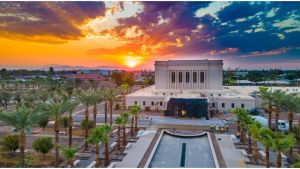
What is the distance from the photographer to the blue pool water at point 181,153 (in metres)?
20.4

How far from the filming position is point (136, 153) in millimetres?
22281

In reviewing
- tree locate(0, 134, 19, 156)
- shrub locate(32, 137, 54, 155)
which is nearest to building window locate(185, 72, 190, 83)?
shrub locate(32, 137, 54, 155)

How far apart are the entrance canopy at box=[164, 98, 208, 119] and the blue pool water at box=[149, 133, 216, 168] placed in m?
10.6

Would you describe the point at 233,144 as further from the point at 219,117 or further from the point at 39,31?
the point at 39,31

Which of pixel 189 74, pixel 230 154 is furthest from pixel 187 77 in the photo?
pixel 230 154

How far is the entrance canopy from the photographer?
127ft

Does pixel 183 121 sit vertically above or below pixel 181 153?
above

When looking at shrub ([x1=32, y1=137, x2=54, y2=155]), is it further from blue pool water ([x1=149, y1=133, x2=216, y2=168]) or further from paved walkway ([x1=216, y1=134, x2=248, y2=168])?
paved walkway ([x1=216, y1=134, x2=248, y2=168])

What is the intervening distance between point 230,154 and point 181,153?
11.7ft

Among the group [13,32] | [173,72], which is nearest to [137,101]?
[173,72]

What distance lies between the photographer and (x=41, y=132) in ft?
97.4

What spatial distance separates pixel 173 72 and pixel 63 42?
23537 millimetres

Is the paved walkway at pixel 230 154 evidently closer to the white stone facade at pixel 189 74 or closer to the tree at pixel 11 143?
the tree at pixel 11 143

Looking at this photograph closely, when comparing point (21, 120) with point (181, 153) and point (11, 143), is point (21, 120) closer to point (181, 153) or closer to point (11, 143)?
point (11, 143)
